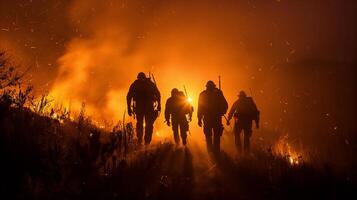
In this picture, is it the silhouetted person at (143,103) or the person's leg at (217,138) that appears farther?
the silhouetted person at (143,103)

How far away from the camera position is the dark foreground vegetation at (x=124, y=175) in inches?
236

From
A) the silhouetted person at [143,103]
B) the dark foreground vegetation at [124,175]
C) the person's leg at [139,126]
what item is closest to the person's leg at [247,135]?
the silhouetted person at [143,103]

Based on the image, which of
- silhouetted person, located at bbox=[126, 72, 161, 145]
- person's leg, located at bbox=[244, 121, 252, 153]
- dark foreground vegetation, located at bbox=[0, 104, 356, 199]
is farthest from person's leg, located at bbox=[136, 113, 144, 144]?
person's leg, located at bbox=[244, 121, 252, 153]

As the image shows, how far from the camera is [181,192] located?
6895mm

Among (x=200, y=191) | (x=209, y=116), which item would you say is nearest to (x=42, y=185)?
(x=200, y=191)

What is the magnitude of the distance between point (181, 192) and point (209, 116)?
249 inches

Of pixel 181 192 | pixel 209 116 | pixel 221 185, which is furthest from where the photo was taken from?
pixel 209 116

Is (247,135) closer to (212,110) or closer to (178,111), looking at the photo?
(212,110)

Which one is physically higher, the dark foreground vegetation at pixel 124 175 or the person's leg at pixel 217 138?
the person's leg at pixel 217 138

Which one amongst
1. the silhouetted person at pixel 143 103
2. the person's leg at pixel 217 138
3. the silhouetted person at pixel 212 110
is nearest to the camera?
the person's leg at pixel 217 138

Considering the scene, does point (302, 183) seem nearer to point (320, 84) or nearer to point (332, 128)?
point (332, 128)

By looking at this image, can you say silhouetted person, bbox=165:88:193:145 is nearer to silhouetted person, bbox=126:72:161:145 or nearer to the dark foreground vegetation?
silhouetted person, bbox=126:72:161:145

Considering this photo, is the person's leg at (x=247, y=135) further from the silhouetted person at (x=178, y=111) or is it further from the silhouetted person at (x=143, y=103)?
the silhouetted person at (x=143, y=103)

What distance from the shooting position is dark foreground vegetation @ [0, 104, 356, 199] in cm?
600
